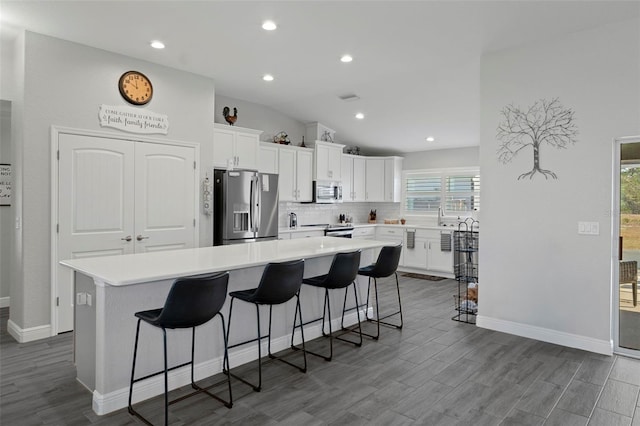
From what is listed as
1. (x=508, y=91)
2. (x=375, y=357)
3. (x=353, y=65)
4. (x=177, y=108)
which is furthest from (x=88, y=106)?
(x=508, y=91)

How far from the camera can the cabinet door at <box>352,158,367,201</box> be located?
26.8 feet

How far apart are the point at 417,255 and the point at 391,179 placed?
167 cm

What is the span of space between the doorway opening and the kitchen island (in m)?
2.89

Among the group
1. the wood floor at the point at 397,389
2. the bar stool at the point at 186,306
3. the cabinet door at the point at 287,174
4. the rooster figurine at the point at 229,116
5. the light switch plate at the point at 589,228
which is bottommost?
the wood floor at the point at 397,389

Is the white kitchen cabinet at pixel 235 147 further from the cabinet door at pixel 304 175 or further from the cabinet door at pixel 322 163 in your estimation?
the cabinet door at pixel 322 163

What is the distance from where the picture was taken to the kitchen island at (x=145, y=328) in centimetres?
260

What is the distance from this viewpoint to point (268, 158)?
646 cm

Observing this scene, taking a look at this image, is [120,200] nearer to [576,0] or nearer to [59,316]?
[59,316]

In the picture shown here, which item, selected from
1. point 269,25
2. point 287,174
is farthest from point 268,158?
point 269,25

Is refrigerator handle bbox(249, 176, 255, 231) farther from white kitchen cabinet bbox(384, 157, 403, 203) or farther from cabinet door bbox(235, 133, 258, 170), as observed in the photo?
white kitchen cabinet bbox(384, 157, 403, 203)

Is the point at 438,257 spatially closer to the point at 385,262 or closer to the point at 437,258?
the point at 437,258

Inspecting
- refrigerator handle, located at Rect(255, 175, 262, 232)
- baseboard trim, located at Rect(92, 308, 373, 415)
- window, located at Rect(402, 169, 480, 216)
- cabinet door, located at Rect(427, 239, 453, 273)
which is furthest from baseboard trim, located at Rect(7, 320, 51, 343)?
window, located at Rect(402, 169, 480, 216)

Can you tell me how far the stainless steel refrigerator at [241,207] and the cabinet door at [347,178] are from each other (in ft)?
7.84

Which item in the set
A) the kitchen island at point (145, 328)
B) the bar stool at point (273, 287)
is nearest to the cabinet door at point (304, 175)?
the kitchen island at point (145, 328)
